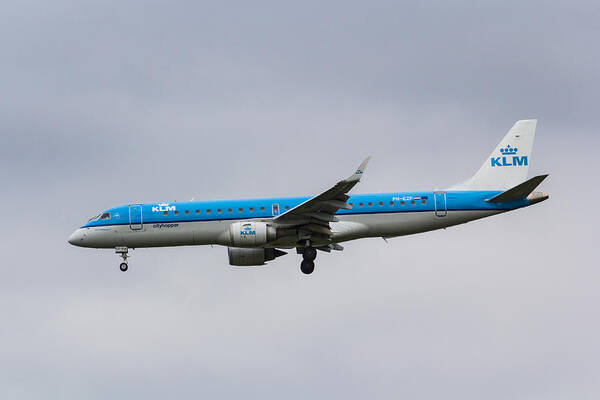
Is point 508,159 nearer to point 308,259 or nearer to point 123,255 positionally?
point 308,259

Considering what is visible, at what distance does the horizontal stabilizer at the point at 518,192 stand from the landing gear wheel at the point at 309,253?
935cm

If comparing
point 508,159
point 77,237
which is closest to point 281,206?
point 77,237

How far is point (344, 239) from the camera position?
5384 centimetres

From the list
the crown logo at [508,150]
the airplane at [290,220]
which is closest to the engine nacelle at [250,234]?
the airplane at [290,220]

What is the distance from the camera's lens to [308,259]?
178ft

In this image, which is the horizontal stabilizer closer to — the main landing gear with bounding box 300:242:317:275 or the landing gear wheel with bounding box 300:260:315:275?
the main landing gear with bounding box 300:242:317:275

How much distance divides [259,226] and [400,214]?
23.9ft

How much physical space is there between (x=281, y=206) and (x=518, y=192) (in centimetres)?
1201

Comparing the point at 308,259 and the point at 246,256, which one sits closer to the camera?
the point at 308,259

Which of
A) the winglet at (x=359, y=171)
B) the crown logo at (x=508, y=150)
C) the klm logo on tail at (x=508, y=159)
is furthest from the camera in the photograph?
the crown logo at (x=508, y=150)

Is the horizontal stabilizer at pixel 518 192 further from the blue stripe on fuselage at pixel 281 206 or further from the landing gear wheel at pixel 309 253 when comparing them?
the landing gear wheel at pixel 309 253

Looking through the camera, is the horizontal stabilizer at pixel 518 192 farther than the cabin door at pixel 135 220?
No

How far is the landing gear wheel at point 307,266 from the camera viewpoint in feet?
178

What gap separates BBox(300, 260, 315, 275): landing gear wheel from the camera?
178ft
